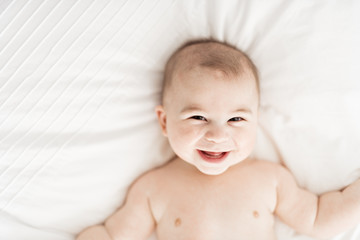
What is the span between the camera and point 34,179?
1.43 m

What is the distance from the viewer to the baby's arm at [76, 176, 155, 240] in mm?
1492

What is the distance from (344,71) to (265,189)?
55 centimetres

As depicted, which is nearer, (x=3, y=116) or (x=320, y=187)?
(x=3, y=116)

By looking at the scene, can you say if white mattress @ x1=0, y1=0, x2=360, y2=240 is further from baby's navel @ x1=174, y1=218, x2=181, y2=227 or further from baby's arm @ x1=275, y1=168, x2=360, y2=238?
baby's navel @ x1=174, y1=218, x2=181, y2=227

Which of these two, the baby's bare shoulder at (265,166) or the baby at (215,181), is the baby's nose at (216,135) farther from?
the baby's bare shoulder at (265,166)

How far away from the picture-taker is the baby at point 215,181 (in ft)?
4.44

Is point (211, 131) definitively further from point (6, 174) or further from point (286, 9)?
point (6, 174)

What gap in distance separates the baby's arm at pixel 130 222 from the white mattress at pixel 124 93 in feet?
0.15

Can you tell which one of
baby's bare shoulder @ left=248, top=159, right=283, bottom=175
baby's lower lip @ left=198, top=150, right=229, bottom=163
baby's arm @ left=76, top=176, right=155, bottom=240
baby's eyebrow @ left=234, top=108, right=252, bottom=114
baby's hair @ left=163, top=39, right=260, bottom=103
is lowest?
baby's arm @ left=76, top=176, right=155, bottom=240

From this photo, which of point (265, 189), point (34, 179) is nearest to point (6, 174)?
point (34, 179)

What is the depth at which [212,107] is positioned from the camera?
4.41ft

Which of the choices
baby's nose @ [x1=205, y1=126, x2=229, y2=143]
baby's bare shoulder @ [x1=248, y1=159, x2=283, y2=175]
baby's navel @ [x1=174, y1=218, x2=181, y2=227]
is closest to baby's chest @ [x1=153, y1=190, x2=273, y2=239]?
baby's navel @ [x1=174, y1=218, x2=181, y2=227]

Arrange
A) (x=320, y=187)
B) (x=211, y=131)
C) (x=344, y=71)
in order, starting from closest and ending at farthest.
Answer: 1. (x=211, y=131)
2. (x=344, y=71)
3. (x=320, y=187)

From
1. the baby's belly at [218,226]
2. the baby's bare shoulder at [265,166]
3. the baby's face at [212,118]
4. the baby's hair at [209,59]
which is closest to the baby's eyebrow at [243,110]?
the baby's face at [212,118]
